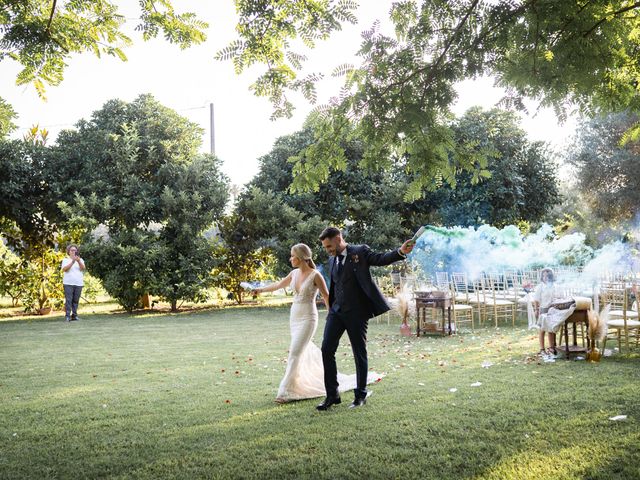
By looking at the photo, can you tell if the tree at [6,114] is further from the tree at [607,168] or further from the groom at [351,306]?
the tree at [607,168]

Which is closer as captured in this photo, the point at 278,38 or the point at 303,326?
the point at 278,38

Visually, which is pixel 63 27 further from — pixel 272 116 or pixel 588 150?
pixel 588 150

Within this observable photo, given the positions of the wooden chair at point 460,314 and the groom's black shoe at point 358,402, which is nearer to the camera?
the groom's black shoe at point 358,402

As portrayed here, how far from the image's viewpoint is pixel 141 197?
57.9ft

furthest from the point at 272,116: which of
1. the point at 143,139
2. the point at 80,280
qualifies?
the point at 143,139

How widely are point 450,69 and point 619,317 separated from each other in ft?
22.2

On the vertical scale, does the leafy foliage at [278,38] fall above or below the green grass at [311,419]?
above

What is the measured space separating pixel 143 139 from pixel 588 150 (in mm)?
18426

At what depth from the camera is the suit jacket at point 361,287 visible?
5.91 m

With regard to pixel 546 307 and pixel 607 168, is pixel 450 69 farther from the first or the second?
pixel 607 168

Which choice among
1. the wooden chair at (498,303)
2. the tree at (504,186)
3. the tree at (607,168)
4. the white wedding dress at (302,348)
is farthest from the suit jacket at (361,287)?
the tree at (607,168)

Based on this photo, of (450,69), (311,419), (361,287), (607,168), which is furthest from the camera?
(607,168)

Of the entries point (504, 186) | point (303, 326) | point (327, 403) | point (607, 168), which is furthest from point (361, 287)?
point (607, 168)

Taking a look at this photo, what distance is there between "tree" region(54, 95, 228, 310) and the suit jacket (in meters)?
11.9
